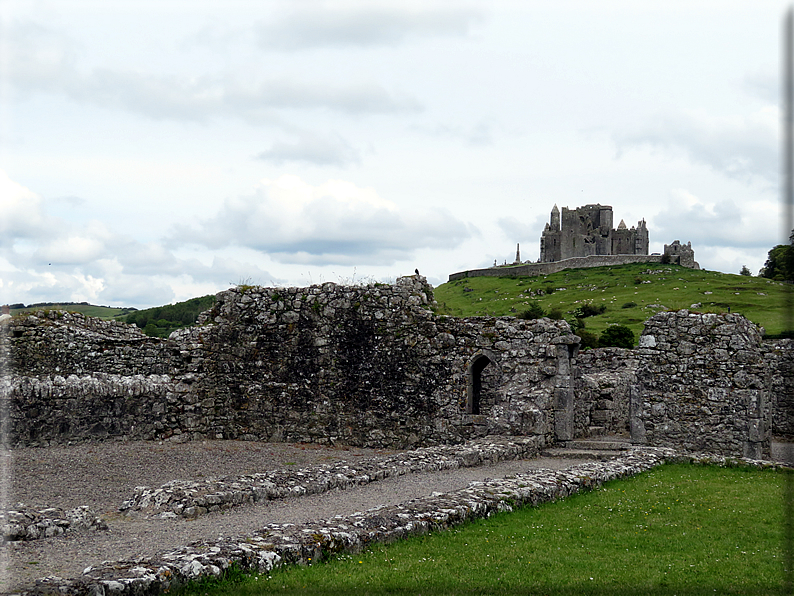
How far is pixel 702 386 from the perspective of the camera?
1673cm

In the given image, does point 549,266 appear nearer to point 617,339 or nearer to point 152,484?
point 617,339

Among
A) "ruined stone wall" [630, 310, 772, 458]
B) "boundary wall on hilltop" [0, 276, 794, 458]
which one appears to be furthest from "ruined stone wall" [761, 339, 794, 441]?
"ruined stone wall" [630, 310, 772, 458]

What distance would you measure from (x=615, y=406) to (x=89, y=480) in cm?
1527

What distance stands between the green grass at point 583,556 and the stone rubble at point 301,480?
3.01m

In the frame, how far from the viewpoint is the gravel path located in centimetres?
752

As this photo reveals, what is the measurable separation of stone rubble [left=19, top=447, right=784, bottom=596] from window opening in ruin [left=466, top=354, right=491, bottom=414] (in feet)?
16.6

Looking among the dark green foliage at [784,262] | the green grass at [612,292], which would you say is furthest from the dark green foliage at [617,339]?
the dark green foliage at [784,262]

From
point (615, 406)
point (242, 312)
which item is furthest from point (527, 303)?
point (242, 312)

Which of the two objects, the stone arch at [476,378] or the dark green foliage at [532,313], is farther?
the dark green foliage at [532,313]

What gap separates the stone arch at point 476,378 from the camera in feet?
57.4

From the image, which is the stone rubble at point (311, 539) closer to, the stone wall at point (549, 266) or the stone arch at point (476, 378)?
the stone arch at point (476, 378)

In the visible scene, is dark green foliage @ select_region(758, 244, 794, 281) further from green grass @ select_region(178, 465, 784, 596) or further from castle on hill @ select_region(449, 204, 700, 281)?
castle on hill @ select_region(449, 204, 700, 281)

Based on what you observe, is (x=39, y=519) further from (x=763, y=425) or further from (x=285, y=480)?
(x=763, y=425)

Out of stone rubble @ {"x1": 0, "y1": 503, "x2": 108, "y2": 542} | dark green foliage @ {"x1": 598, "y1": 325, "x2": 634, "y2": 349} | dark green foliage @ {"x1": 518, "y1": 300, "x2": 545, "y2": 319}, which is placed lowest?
stone rubble @ {"x1": 0, "y1": 503, "x2": 108, "y2": 542}
